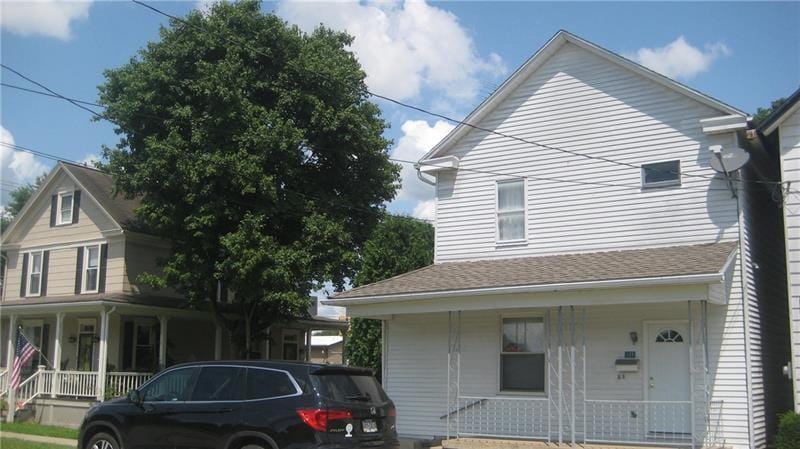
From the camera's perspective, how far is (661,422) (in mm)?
14219

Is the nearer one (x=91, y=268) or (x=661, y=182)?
(x=661, y=182)

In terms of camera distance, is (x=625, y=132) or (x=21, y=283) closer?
(x=625, y=132)

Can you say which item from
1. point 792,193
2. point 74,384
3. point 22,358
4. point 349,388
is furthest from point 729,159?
point 74,384

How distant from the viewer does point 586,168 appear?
16469 mm

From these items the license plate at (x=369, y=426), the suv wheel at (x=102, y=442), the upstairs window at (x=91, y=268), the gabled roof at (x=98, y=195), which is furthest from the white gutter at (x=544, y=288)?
the upstairs window at (x=91, y=268)

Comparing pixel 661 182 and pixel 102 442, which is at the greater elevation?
pixel 661 182

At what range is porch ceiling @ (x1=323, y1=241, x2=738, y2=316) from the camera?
12742mm

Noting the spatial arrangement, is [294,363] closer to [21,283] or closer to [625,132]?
[625,132]

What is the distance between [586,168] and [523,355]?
13.5 feet

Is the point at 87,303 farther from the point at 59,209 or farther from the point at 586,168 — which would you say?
the point at 586,168

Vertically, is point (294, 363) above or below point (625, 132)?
below

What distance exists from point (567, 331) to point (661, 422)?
2.37 m

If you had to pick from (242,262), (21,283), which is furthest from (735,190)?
(21,283)

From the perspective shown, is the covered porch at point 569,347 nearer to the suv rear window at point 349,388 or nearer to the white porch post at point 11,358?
the suv rear window at point 349,388
